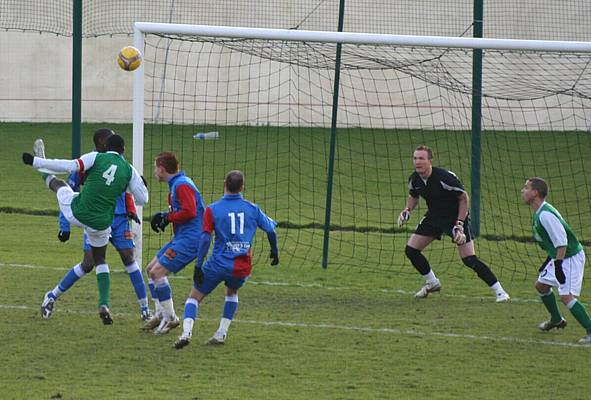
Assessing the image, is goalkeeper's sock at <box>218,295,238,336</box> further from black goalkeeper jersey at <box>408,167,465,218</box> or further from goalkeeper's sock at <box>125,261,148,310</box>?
black goalkeeper jersey at <box>408,167,465,218</box>

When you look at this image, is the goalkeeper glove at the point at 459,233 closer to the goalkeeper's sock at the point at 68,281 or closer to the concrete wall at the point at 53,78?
the goalkeeper's sock at the point at 68,281

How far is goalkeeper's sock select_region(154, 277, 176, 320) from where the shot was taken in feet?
34.0

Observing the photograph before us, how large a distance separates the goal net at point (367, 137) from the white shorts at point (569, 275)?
4.00m

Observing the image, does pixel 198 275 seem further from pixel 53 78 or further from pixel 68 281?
pixel 53 78

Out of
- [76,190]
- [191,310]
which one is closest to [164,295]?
[191,310]

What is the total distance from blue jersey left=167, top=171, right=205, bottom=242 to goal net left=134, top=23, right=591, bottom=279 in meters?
2.85

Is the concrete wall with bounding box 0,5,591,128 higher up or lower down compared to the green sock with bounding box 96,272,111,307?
higher up

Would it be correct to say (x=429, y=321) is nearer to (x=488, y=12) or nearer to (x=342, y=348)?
(x=342, y=348)

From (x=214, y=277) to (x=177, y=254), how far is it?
2.77 ft

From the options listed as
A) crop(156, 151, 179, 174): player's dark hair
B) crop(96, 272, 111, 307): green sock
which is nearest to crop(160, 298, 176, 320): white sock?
crop(96, 272, 111, 307): green sock

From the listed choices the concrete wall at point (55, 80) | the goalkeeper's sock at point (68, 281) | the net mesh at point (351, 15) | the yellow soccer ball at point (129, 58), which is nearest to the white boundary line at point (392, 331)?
the goalkeeper's sock at point (68, 281)

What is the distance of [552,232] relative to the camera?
1025cm

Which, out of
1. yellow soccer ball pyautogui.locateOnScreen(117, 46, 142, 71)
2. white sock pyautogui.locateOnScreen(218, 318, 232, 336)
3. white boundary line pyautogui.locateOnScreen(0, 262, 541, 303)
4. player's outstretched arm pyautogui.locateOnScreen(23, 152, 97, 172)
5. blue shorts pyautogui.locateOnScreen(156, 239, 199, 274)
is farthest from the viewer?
white boundary line pyautogui.locateOnScreen(0, 262, 541, 303)

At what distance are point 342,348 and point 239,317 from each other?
1.78 meters
